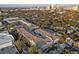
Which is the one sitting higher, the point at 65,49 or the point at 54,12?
the point at 54,12

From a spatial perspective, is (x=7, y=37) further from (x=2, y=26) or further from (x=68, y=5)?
(x=68, y=5)

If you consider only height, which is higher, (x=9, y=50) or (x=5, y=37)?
(x=5, y=37)

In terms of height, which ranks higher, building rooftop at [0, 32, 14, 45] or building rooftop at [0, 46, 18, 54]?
building rooftop at [0, 32, 14, 45]

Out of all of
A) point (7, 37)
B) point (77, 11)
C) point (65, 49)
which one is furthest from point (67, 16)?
point (7, 37)

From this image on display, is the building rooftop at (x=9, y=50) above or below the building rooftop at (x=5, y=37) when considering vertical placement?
below

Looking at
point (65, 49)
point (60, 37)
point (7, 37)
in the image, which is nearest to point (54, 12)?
point (60, 37)
